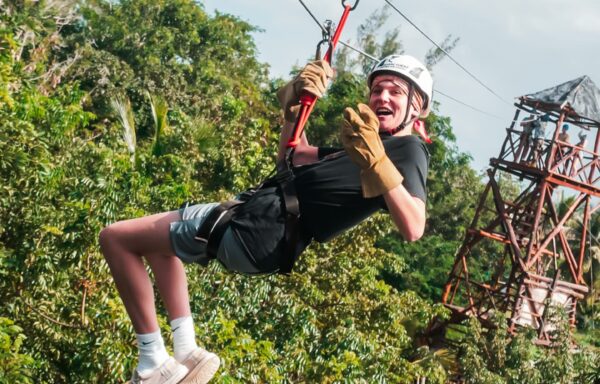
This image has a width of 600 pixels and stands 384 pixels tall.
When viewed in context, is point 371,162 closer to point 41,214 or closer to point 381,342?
point 41,214

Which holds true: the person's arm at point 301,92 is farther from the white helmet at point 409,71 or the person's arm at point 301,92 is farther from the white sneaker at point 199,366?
the white sneaker at point 199,366

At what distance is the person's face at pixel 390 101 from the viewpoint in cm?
406

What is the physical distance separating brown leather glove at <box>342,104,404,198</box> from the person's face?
0.38 m

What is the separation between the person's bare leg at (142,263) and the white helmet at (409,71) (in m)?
1.02

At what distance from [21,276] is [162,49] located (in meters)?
18.8

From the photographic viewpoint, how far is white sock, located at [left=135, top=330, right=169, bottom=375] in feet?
13.6

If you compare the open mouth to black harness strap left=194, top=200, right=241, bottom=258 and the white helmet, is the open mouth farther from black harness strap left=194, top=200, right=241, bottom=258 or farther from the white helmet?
black harness strap left=194, top=200, right=241, bottom=258

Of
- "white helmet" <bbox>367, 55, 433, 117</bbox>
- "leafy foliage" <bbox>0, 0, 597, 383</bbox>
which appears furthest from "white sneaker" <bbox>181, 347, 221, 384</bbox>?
"leafy foliage" <bbox>0, 0, 597, 383</bbox>

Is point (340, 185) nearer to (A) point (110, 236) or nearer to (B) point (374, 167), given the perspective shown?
(B) point (374, 167)

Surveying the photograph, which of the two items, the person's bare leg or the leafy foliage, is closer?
the person's bare leg

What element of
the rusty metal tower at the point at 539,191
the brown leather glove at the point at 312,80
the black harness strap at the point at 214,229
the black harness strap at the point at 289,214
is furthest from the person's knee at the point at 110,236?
the rusty metal tower at the point at 539,191

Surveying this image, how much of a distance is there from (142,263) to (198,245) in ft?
1.01

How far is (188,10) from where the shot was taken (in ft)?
93.6

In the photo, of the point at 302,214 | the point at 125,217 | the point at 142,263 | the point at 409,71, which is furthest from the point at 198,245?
the point at 125,217
